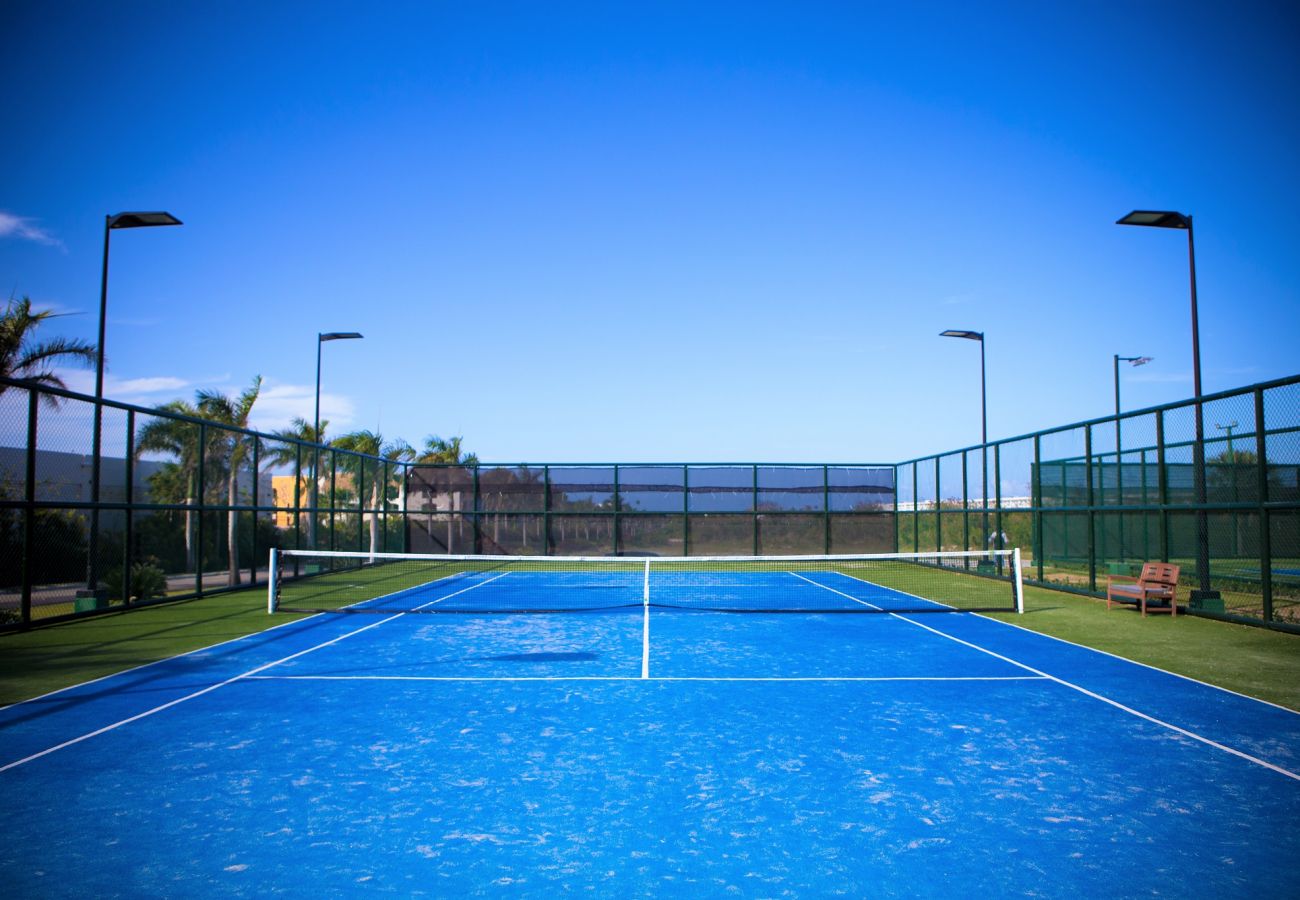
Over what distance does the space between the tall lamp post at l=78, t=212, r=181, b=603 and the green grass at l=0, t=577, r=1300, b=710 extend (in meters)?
0.80

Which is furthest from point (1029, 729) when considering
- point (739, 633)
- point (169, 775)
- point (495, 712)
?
point (169, 775)

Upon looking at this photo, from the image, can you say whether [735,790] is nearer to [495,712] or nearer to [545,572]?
[495,712]

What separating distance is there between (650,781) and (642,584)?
48.0 feet

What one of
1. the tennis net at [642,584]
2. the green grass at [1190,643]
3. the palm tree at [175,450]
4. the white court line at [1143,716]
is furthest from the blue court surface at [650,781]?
the palm tree at [175,450]

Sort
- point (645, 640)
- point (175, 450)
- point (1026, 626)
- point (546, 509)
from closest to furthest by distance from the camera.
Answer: point (645, 640), point (1026, 626), point (175, 450), point (546, 509)

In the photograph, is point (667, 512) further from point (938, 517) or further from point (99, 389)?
point (99, 389)

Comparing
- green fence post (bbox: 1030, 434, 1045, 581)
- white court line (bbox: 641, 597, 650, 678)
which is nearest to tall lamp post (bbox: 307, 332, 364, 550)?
white court line (bbox: 641, 597, 650, 678)

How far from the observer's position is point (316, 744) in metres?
6.22

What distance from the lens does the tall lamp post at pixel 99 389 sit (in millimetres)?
13320

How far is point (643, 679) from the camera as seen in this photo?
A: 8625 mm

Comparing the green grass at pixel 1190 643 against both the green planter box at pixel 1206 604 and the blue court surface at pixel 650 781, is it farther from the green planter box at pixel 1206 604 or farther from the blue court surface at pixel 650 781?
the blue court surface at pixel 650 781

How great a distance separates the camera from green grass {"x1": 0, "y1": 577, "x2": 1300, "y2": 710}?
859 centimetres

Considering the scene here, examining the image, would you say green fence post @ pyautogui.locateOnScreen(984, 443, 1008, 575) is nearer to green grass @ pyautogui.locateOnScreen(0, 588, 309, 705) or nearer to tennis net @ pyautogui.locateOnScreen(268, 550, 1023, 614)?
tennis net @ pyautogui.locateOnScreen(268, 550, 1023, 614)

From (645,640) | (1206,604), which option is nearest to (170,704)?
(645,640)
